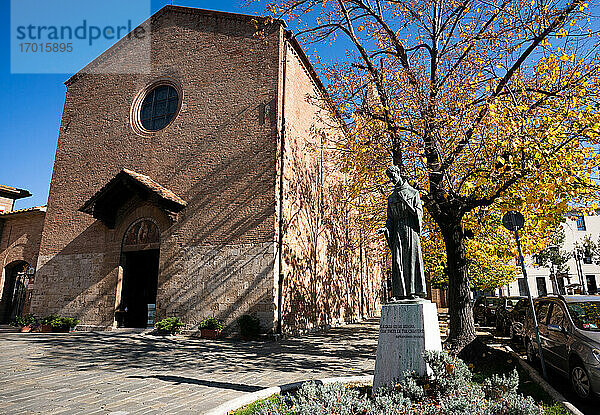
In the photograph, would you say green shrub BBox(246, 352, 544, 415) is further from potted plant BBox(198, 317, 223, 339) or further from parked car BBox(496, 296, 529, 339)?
potted plant BBox(198, 317, 223, 339)

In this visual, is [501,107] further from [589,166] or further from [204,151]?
[204,151]

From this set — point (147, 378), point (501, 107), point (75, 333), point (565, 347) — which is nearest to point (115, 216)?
point (75, 333)

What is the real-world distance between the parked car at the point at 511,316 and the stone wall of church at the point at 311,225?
5.05 metres

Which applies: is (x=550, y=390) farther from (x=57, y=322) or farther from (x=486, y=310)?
(x=57, y=322)

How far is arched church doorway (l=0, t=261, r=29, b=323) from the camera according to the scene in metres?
19.5

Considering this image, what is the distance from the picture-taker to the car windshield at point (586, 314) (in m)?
6.56

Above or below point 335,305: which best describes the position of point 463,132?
above

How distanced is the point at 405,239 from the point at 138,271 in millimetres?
14015

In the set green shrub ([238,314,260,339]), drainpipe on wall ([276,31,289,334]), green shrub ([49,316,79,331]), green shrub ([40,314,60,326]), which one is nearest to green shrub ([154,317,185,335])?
green shrub ([238,314,260,339])

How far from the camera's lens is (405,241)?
6.02 metres

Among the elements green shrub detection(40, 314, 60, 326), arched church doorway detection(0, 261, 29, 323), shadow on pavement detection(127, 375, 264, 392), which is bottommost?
shadow on pavement detection(127, 375, 264, 392)

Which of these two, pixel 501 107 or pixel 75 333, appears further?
pixel 75 333

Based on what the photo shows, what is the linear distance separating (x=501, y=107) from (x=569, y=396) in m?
5.69

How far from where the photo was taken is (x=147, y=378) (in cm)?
Answer: 696
